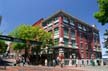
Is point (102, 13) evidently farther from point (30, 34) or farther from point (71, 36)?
point (71, 36)

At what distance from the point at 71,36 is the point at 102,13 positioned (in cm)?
3187

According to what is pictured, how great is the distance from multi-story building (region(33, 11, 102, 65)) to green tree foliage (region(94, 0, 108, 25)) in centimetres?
2728

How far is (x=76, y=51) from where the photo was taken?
2008 inches

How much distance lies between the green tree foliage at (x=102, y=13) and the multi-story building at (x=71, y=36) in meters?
27.3

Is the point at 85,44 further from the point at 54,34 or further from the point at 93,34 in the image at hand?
the point at 54,34

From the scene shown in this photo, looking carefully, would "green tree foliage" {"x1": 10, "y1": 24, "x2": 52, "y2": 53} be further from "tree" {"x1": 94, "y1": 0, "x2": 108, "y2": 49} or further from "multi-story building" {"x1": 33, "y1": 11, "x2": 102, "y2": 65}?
"tree" {"x1": 94, "y1": 0, "x2": 108, "y2": 49}

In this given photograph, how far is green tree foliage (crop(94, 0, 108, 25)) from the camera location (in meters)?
18.4

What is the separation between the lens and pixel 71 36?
5066 cm

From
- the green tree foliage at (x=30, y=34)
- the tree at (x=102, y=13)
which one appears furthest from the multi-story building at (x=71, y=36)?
the tree at (x=102, y=13)

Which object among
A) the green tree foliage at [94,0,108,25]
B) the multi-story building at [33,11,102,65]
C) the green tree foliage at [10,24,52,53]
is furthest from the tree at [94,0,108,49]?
the multi-story building at [33,11,102,65]

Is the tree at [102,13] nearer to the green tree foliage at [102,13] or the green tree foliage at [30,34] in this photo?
the green tree foliage at [102,13]

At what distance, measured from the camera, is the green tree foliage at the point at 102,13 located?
18406 millimetres

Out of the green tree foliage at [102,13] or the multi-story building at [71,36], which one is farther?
the multi-story building at [71,36]

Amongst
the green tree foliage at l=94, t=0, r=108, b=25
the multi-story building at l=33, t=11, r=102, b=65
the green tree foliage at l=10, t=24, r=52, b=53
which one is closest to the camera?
the green tree foliage at l=94, t=0, r=108, b=25
